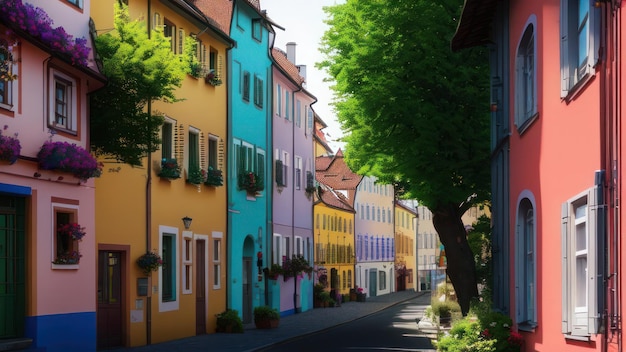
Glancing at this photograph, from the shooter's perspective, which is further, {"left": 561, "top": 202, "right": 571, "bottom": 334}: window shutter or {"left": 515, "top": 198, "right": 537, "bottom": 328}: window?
{"left": 515, "top": 198, "right": 537, "bottom": 328}: window

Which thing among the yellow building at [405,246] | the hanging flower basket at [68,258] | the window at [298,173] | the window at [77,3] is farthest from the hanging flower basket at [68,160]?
the yellow building at [405,246]

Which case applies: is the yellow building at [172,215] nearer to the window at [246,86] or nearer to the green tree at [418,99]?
the window at [246,86]

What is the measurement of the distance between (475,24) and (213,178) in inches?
551

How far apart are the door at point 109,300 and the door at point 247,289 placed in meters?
12.4

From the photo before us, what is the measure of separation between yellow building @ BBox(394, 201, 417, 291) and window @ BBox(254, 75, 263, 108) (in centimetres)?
5885

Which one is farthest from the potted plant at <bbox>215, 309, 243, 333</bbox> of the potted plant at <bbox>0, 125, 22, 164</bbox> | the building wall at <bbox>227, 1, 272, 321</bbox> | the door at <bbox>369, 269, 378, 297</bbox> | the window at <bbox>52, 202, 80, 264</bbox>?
the door at <bbox>369, 269, 378, 297</bbox>

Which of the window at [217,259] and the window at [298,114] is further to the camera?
the window at [298,114]

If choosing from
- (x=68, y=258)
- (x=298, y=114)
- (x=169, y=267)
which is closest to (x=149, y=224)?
(x=169, y=267)

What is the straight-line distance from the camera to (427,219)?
365 feet

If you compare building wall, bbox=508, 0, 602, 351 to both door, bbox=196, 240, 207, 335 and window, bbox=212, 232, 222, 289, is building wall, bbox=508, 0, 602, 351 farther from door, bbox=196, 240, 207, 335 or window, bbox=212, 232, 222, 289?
window, bbox=212, 232, 222, 289

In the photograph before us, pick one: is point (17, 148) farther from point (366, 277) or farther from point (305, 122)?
point (366, 277)

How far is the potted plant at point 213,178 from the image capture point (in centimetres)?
3219

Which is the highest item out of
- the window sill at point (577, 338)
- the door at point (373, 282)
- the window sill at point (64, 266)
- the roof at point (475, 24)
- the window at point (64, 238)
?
the roof at point (475, 24)

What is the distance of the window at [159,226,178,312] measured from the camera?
2862 cm
